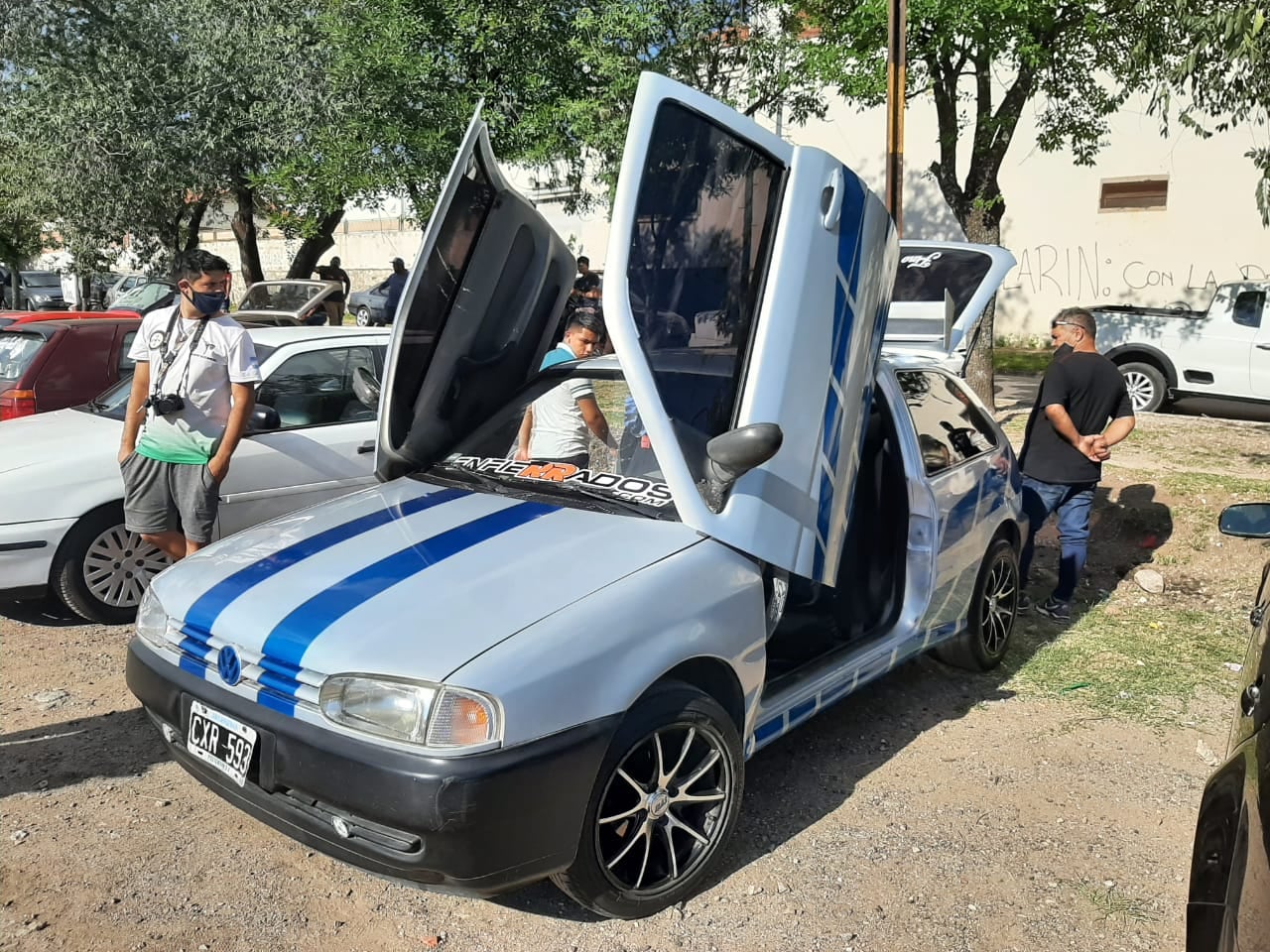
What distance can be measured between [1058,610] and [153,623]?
4.72 meters

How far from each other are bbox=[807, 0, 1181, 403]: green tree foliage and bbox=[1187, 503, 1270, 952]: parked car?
288 inches

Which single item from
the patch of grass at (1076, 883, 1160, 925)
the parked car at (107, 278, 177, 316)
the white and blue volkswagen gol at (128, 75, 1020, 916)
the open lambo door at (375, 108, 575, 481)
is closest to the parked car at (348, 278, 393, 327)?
the parked car at (107, 278, 177, 316)

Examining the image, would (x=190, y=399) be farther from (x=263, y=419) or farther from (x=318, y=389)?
(x=318, y=389)

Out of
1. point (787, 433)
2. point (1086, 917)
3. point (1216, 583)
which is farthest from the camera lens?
point (1216, 583)

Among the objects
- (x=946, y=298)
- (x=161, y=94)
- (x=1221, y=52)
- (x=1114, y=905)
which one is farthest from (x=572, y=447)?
(x=161, y=94)

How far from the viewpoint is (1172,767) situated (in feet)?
13.6

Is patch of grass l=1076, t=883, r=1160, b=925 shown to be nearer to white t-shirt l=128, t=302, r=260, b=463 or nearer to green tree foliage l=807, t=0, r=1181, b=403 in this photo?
white t-shirt l=128, t=302, r=260, b=463

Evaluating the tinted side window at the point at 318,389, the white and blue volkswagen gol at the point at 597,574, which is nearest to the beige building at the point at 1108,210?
the tinted side window at the point at 318,389

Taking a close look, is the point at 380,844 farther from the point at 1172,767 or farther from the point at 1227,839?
Result: the point at 1172,767

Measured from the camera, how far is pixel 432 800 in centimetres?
257

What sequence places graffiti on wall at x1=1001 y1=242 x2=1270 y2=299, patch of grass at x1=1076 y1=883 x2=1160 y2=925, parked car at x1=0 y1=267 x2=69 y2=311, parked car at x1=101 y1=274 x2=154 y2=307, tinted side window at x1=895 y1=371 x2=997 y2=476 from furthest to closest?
1. parked car at x1=0 y1=267 x2=69 y2=311
2. parked car at x1=101 y1=274 x2=154 y2=307
3. graffiti on wall at x1=1001 y1=242 x2=1270 y2=299
4. tinted side window at x1=895 y1=371 x2=997 y2=476
5. patch of grass at x1=1076 y1=883 x2=1160 y2=925

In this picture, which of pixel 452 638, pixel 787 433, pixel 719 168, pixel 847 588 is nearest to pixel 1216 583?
pixel 847 588

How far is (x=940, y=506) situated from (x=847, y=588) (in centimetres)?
52

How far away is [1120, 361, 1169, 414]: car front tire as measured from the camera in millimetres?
11969
